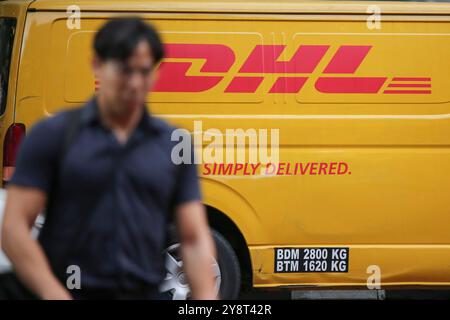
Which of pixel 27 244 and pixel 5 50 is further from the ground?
pixel 5 50

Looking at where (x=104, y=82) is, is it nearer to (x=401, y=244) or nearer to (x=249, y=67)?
(x=249, y=67)

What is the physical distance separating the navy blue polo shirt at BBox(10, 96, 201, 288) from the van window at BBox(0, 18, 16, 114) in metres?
3.52

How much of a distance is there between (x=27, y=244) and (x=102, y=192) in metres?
0.25

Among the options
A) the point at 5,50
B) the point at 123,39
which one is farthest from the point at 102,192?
the point at 5,50

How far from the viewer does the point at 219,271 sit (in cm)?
599

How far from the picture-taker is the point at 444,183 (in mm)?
5980

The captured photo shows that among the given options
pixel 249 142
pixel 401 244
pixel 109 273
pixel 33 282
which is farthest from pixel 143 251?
pixel 401 244

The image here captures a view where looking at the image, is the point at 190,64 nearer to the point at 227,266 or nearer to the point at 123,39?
the point at 227,266

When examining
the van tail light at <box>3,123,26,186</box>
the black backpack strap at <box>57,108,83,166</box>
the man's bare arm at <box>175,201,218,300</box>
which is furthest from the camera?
the van tail light at <box>3,123,26,186</box>

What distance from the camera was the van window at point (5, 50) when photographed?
19.5ft

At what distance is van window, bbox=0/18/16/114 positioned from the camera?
593 cm

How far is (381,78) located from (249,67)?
0.88m

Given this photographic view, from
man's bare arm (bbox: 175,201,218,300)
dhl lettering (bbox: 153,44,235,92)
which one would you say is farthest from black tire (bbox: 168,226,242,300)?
man's bare arm (bbox: 175,201,218,300)

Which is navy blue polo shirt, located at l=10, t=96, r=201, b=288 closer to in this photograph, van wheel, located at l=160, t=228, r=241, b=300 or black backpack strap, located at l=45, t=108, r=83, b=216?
black backpack strap, located at l=45, t=108, r=83, b=216
